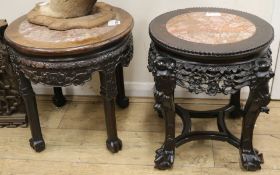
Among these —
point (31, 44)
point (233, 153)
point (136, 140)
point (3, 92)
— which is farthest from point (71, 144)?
point (233, 153)

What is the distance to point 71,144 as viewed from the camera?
68.4 inches

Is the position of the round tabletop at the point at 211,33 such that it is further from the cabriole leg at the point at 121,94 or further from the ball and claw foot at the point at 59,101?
the ball and claw foot at the point at 59,101

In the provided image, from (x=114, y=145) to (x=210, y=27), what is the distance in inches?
27.3

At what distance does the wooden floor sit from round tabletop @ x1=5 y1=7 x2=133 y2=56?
1.82ft

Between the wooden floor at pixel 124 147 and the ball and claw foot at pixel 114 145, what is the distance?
0.08ft

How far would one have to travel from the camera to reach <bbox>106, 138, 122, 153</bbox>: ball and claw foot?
164cm

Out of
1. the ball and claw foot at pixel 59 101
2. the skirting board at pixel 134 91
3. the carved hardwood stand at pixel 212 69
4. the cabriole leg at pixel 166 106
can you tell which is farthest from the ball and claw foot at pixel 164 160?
the ball and claw foot at pixel 59 101

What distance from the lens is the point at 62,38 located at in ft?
4.53

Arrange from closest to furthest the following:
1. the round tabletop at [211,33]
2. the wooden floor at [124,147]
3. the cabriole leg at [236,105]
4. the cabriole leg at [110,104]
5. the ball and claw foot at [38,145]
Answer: the round tabletop at [211,33] → the cabriole leg at [110,104] → the wooden floor at [124,147] → the ball and claw foot at [38,145] → the cabriole leg at [236,105]

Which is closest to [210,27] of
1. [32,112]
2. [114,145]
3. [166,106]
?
[166,106]

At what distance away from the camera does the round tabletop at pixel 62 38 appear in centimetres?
132

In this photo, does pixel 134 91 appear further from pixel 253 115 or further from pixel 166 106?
pixel 253 115

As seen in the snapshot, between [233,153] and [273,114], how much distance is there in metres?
0.43

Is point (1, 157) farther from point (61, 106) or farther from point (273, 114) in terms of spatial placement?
point (273, 114)
